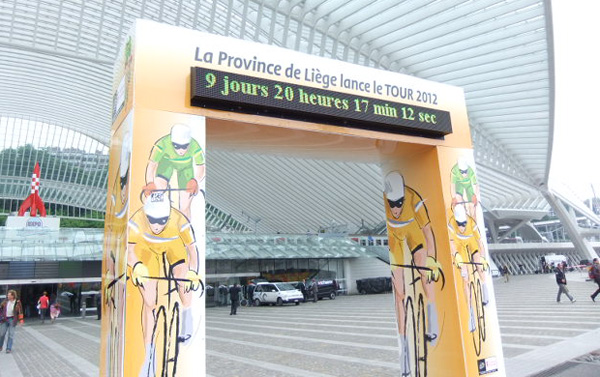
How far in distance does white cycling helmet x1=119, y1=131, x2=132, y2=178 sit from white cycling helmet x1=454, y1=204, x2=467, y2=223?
4.79 meters

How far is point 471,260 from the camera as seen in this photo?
6.48 m

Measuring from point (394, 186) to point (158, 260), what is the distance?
14.0 ft

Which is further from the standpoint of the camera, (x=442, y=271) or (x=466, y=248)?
(x=466, y=248)

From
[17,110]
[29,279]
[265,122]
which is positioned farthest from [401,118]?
[17,110]

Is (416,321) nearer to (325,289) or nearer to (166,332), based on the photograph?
(166,332)

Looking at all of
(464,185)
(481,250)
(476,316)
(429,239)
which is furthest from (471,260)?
(464,185)

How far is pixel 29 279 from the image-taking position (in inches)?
883

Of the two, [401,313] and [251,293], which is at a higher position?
[401,313]

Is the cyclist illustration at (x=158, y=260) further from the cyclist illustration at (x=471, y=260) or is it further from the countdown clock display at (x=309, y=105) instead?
the cyclist illustration at (x=471, y=260)

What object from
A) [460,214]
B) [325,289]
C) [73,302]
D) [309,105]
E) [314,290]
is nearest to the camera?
[309,105]

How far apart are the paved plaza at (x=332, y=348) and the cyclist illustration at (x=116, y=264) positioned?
3400 mm

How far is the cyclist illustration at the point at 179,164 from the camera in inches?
179

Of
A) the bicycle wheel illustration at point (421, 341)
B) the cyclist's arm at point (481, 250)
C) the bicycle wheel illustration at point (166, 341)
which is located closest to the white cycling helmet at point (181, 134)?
the bicycle wheel illustration at point (166, 341)

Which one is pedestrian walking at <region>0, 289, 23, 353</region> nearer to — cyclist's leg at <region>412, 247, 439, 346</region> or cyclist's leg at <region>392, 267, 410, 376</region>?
cyclist's leg at <region>392, 267, 410, 376</region>
